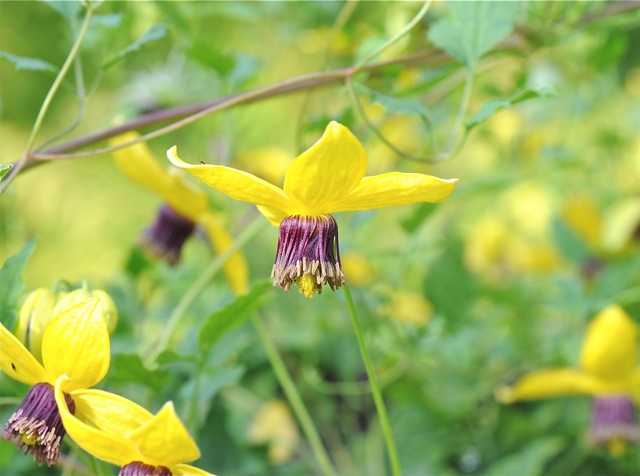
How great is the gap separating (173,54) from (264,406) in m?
0.56

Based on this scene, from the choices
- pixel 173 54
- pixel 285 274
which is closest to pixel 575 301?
pixel 285 274

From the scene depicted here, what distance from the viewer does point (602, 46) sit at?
855 millimetres

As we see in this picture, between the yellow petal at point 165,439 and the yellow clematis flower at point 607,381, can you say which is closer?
the yellow petal at point 165,439

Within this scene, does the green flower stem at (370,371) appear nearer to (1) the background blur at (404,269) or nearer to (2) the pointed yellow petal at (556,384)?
(1) the background blur at (404,269)

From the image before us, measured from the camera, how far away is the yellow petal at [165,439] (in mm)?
375

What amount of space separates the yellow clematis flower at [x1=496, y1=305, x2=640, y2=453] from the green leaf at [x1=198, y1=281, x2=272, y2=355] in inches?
16.1

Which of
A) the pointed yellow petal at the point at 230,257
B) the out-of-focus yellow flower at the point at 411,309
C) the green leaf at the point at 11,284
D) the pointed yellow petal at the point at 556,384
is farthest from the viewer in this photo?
the out-of-focus yellow flower at the point at 411,309

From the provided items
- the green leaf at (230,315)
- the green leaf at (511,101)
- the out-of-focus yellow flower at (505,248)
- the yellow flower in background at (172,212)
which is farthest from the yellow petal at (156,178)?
the out-of-focus yellow flower at (505,248)

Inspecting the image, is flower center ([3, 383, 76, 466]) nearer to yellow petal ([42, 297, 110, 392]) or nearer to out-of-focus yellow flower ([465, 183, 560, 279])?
yellow petal ([42, 297, 110, 392])

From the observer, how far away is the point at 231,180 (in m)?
0.40

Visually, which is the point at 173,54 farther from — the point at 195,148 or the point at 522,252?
the point at 522,252

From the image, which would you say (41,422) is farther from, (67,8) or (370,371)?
(67,8)

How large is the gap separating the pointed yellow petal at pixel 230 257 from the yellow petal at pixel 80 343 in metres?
0.28

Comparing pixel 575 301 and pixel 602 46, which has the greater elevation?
pixel 602 46
